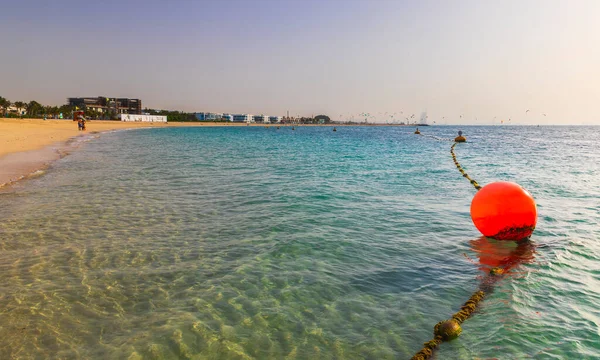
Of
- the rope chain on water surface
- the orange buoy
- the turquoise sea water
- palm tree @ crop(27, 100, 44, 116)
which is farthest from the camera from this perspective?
palm tree @ crop(27, 100, 44, 116)

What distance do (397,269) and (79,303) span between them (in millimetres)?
6245

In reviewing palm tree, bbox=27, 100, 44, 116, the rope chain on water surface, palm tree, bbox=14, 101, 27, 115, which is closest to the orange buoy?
the rope chain on water surface

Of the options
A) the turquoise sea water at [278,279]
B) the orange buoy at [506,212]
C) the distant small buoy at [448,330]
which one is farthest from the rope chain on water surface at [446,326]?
the orange buoy at [506,212]

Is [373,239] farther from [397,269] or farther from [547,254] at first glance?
[547,254]

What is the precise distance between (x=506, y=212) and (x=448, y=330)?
4.97 m

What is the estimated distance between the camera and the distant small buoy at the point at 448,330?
5414 millimetres

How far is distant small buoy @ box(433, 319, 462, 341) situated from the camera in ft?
17.8

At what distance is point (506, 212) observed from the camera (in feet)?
30.0

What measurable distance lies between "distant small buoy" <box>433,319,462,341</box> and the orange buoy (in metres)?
4.61

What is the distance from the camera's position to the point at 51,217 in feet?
37.2

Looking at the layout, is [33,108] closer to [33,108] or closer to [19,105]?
[33,108]

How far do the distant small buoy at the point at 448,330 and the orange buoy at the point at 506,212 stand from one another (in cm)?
461

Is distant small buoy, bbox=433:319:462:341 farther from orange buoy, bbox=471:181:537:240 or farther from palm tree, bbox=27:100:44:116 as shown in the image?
palm tree, bbox=27:100:44:116

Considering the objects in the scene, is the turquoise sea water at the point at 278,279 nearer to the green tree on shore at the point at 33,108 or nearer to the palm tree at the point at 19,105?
the green tree on shore at the point at 33,108
